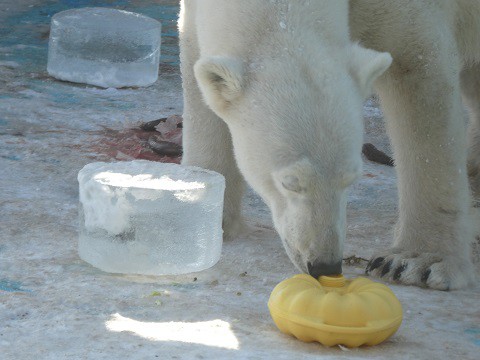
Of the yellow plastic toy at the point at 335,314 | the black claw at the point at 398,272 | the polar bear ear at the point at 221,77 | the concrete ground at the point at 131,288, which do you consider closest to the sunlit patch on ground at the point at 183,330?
the concrete ground at the point at 131,288

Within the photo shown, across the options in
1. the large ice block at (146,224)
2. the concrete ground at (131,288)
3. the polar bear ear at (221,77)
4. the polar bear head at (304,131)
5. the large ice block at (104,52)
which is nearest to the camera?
the concrete ground at (131,288)

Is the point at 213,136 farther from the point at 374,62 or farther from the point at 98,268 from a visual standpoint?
the point at 374,62

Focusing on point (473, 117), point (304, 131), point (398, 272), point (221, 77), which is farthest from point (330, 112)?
point (473, 117)

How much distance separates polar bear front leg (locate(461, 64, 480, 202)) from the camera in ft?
13.9

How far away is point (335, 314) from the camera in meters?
2.23

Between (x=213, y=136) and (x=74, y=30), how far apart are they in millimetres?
2825

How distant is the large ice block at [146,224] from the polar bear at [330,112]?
20 centimetres

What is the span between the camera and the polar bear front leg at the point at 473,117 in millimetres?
4238

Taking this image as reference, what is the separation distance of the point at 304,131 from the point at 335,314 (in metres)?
0.46

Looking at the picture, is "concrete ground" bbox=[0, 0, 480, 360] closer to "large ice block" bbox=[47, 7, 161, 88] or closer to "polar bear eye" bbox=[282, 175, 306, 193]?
"polar bear eye" bbox=[282, 175, 306, 193]

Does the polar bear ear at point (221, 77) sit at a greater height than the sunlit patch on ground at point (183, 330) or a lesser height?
greater

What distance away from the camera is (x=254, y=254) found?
3.16 m

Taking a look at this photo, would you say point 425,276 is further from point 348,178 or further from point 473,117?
point 473,117

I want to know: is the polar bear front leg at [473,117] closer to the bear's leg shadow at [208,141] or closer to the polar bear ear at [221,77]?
the bear's leg shadow at [208,141]
